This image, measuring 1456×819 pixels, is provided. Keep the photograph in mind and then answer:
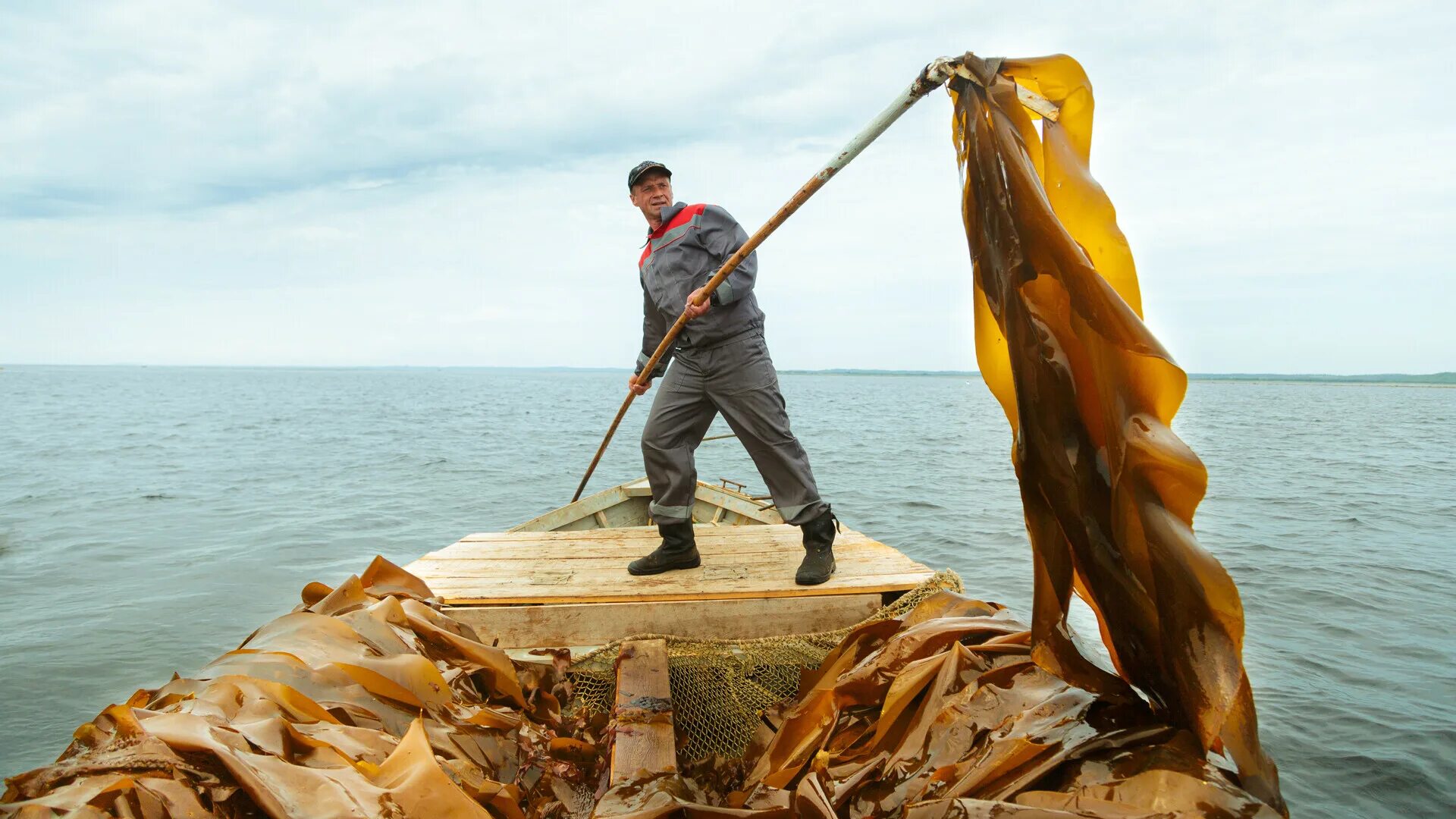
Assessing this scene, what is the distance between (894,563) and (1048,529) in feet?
7.72

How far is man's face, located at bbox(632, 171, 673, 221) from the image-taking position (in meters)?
4.46

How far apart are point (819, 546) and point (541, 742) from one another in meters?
1.74

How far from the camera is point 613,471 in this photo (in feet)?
62.3

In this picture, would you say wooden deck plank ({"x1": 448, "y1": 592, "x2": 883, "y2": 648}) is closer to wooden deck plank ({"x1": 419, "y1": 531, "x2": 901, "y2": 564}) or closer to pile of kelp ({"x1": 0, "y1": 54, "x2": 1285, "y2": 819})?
wooden deck plank ({"x1": 419, "y1": 531, "x2": 901, "y2": 564})

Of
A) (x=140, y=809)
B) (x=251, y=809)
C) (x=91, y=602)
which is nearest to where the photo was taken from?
(x=140, y=809)

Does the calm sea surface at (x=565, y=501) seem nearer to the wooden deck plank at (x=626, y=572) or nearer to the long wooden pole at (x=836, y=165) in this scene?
the wooden deck plank at (x=626, y=572)

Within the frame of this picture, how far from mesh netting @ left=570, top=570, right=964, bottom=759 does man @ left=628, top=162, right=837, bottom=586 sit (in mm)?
380

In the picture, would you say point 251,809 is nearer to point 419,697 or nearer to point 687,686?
point 419,697

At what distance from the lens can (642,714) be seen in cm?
299

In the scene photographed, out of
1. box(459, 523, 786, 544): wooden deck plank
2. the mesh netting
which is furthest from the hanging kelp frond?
box(459, 523, 786, 544): wooden deck plank

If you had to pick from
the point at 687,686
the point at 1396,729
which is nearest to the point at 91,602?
the point at 687,686

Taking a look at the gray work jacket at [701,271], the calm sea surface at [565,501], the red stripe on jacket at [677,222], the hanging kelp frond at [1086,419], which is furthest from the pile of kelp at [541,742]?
the calm sea surface at [565,501]

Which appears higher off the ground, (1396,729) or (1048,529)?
(1048,529)

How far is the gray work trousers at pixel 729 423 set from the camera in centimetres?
411
